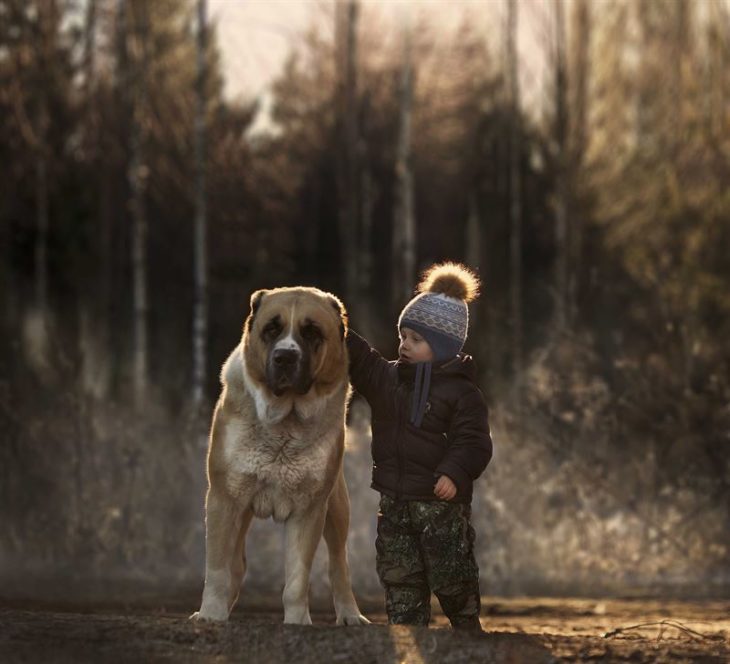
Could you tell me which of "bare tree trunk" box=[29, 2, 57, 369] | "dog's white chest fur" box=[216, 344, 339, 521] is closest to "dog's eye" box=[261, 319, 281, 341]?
"dog's white chest fur" box=[216, 344, 339, 521]

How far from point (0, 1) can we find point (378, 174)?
12171 mm

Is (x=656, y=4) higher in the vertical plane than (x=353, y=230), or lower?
higher

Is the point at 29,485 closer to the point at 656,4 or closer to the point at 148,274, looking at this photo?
the point at 148,274

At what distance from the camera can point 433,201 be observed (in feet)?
126

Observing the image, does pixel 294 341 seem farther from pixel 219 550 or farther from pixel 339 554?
pixel 339 554

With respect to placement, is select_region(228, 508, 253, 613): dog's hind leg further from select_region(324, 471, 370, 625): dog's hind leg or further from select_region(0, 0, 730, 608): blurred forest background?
select_region(0, 0, 730, 608): blurred forest background

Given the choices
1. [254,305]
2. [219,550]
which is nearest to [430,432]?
[254,305]

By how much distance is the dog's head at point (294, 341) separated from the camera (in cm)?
619

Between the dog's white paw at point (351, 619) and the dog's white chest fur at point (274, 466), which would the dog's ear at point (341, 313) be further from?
the dog's white paw at point (351, 619)

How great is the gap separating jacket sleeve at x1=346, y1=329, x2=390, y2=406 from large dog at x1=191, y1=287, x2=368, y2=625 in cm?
20

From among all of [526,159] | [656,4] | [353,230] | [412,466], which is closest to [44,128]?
[353,230]

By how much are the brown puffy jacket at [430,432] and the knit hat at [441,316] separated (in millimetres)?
78

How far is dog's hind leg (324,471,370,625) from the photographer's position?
274 inches

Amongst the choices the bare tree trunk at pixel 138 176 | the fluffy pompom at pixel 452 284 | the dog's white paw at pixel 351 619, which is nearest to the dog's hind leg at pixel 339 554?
the dog's white paw at pixel 351 619
